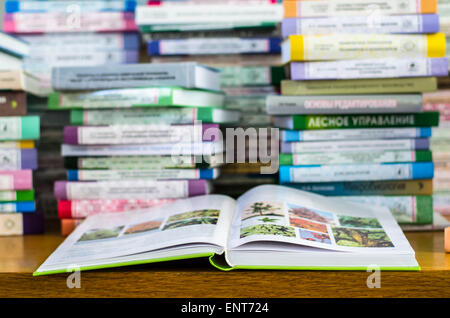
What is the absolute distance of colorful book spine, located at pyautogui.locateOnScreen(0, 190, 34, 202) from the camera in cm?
89

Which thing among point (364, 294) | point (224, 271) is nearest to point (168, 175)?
point (224, 271)

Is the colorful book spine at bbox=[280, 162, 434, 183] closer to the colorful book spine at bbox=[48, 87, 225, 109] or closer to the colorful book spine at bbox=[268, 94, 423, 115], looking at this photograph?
the colorful book spine at bbox=[268, 94, 423, 115]

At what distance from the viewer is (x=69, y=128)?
2.89 feet

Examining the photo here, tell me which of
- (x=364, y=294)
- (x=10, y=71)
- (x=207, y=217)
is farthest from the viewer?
(x=10, y=71)

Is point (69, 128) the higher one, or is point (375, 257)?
point (69, 128)

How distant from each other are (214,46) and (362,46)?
30 centimetres

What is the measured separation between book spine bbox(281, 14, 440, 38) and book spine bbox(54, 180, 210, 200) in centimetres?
31

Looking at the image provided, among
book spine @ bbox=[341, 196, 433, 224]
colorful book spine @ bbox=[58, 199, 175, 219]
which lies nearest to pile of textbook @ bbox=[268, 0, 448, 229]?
book spine @ bbox=[341, 196, 433, 224]

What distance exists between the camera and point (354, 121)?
2.92ft

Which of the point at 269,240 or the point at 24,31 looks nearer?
the point at 269,240

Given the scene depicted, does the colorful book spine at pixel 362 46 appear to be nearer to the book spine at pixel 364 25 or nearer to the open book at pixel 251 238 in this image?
the book spine at pixel 364 25

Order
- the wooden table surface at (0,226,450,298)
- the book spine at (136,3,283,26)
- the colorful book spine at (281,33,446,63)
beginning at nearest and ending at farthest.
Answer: the wooden table surface at (0,226,450,298)
the colorful book spine at (281,33,446,63)
the book spine at (136,3,283,26)
